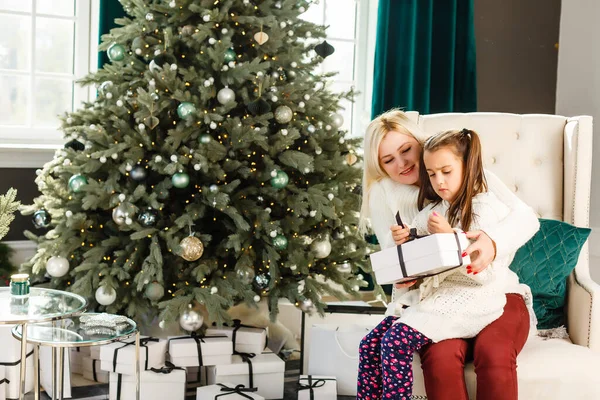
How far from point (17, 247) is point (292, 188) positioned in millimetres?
1440

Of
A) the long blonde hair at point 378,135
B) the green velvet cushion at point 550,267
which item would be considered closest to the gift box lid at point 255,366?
the long blonde hair at point 378,135

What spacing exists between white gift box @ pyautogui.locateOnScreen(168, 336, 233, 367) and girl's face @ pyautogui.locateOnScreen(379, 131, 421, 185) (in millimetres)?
979

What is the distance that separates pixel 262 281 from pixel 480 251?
112 centimetres

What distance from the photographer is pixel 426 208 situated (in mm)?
2092

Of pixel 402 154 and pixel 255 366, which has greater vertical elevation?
pixel 402 154

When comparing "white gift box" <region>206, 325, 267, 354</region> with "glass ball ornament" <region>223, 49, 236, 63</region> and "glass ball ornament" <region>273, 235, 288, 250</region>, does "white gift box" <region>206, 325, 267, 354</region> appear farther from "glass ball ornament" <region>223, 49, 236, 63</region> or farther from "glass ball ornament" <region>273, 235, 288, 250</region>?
"glass ball ornament" <region>223, 49, 236, 63</region>

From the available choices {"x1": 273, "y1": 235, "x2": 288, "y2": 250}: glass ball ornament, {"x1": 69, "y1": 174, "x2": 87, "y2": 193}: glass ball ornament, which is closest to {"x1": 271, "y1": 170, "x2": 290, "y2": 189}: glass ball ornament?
{"x1": 273, "y1": 235, "x2": 288, "y2": 250}: glass ball ornament

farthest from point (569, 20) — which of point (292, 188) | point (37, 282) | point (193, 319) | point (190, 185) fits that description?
point (37, 282)

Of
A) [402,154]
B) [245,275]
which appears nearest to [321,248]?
[245,275]

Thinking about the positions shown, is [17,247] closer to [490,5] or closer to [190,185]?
[190,185]

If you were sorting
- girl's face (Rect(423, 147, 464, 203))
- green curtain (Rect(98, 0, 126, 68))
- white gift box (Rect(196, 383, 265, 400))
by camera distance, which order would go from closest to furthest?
girl's face (Rect(423, 147, 464, 203))
white gift box (Rect(196, 383, 265, 400))
green curtain (Rect(98, 0, 126, 68))

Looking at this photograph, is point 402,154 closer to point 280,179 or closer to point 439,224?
point 439,224

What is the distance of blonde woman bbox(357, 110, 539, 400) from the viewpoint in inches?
70.2

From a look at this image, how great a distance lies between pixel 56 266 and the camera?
2.69 meters
